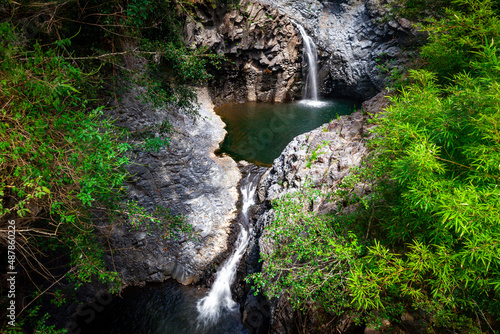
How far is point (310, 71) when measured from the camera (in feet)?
58.4

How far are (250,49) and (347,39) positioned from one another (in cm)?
728

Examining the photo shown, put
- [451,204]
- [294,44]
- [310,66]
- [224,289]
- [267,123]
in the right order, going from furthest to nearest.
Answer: [310,66] < [294,44] < [267,123] < [224,289] < [451,204]

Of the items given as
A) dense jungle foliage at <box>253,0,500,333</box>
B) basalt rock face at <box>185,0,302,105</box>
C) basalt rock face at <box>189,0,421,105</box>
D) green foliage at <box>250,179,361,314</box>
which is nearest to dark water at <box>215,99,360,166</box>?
basalt rock face at <box>185,0,302,105</box>

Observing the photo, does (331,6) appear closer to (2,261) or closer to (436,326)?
(436,326)

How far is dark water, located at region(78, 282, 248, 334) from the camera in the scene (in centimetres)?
569

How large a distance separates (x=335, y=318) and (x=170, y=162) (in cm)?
717

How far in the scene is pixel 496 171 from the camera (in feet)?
7.86

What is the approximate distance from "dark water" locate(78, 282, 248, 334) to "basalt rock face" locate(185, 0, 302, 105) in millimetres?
12332

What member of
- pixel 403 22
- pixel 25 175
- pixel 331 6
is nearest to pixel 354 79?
pixel 403 22

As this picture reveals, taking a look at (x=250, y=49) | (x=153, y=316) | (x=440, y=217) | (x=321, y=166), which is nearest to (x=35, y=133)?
(x=440, y=217)

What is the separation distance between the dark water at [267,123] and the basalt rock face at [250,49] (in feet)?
3.57

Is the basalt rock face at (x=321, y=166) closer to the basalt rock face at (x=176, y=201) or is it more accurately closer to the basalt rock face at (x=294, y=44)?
the basalt rock face at (x=176, y=201)

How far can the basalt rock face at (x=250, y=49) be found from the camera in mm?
13984

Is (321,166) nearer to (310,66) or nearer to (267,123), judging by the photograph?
(267,123)
